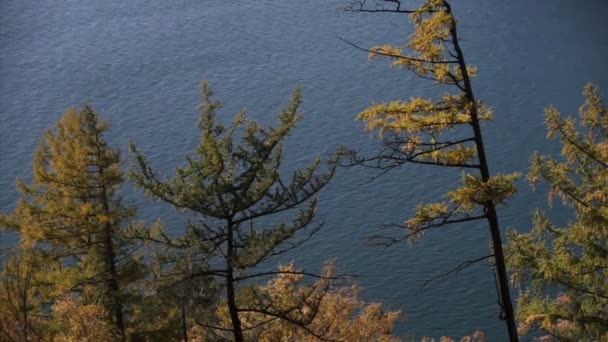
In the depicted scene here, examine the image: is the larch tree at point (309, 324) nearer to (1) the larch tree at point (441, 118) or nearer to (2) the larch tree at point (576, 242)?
(2) the larch tree at point (576, 242)

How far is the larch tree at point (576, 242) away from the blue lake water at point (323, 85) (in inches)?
547

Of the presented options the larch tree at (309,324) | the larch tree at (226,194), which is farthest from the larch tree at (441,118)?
the larch tree at (309,324)

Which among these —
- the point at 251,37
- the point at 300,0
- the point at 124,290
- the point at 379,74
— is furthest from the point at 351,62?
the point at 124,290

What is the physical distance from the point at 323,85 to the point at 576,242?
3154cm

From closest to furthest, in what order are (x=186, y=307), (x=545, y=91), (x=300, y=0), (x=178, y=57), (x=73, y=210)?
(x=186, y=307)
(x=73, y=210)
(x=545, y=91)
(x=178, y=57)
(x=300, y=0)

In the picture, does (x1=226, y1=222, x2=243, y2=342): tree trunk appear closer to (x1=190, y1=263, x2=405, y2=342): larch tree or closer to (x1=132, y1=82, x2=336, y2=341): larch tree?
(x1=132, y1=82, x2=336, y2=341): larch tree

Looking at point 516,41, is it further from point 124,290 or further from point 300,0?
point 124,290

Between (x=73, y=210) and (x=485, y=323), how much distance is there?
1737cm

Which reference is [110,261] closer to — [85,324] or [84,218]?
[84,218]

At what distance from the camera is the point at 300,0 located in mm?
56344

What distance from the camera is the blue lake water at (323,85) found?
106 ft

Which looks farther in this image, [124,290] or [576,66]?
[576,66]

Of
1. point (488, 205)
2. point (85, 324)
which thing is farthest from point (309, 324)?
point (488, 205)

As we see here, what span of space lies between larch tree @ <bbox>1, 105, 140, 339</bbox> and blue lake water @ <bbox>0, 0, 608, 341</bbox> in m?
14.6
